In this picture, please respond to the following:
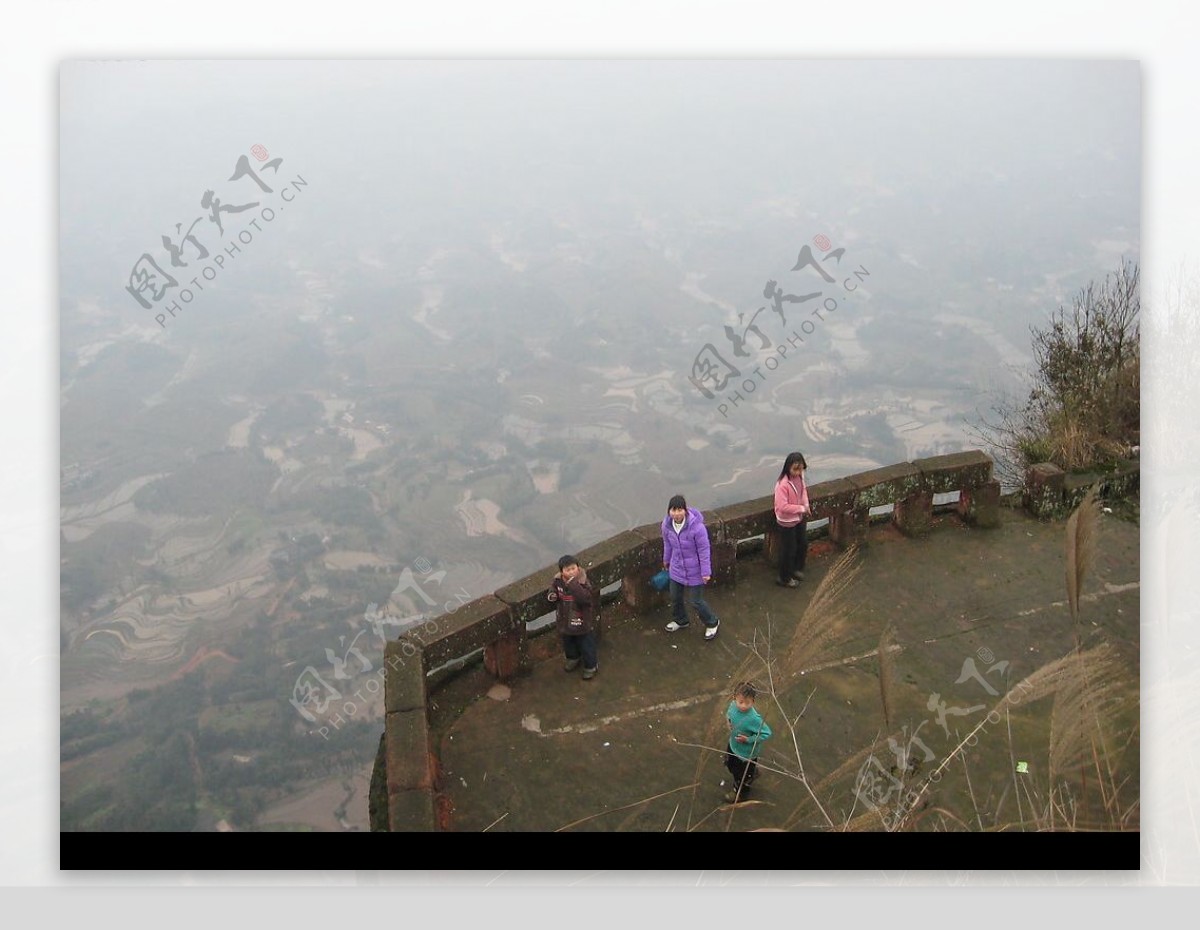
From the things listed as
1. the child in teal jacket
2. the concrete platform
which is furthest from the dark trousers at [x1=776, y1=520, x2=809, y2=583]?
the child in teal jacket

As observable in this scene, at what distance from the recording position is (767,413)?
38344 millimetres

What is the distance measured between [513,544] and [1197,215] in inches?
1160

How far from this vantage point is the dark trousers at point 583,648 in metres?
5.71

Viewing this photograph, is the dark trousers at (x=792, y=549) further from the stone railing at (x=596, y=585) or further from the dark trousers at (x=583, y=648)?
the dark trousers at (x=583, y=648)

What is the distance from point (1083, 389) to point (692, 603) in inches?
188

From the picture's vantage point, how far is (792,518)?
6289mm

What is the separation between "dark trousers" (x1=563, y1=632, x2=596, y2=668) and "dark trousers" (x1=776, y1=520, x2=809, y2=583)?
1.36 m

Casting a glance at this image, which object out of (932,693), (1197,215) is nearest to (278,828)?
(932,693)

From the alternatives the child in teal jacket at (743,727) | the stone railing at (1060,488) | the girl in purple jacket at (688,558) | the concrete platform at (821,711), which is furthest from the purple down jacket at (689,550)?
the stone railing at (1060,488)

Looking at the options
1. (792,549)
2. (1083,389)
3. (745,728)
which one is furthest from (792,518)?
(1083,389)

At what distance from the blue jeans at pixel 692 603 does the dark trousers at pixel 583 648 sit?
0.58 metres

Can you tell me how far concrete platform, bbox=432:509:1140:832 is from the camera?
506cm

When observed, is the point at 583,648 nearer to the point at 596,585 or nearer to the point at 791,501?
the point at 596,585

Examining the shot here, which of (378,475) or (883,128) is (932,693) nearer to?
(883,128)
